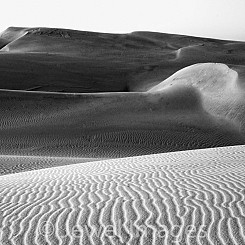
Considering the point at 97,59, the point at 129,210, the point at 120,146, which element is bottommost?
the point at 97,59

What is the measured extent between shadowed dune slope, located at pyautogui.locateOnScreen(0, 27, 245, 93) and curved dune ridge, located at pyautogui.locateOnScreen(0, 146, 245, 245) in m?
30.0

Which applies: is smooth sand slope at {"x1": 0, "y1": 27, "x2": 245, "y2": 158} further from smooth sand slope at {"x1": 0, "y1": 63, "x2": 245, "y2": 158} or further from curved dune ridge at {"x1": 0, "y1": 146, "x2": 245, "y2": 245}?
curved dune ridge at {"x1": 0, "y1": 146, "x2": 245, "y2": 245}

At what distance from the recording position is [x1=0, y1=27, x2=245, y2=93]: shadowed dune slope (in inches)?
1545

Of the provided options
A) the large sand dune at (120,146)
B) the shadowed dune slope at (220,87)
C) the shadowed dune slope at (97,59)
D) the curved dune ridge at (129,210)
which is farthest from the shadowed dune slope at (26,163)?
the shadowed dune slope at (97,59)

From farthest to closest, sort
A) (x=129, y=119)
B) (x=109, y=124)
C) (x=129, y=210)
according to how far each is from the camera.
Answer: (x=129, y=119), (x=109, y=124), (x=129, y=210)

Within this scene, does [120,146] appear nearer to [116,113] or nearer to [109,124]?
[109,124]

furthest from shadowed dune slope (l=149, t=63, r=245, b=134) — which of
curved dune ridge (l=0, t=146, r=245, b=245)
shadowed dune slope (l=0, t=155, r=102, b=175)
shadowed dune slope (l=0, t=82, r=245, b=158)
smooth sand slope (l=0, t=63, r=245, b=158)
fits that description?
curved dune ridge (l=0, t=146, r=245, b=245)

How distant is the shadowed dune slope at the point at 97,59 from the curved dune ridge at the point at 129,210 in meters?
30.0

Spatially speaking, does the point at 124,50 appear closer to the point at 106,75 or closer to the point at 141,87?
the point at 106,75

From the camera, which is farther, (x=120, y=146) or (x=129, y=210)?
(x=120, y=146)

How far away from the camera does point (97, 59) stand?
51312mm

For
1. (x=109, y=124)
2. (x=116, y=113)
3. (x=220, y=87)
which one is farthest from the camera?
(x=220, y=87)

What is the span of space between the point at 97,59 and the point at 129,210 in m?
47.1

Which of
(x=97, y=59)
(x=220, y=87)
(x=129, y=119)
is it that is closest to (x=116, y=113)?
(x=129, y=119)
